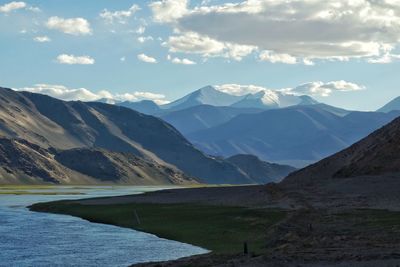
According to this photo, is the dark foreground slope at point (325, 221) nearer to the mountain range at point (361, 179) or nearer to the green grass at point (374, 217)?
the green grass at point (374, 217)

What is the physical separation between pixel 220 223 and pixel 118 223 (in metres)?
20.7

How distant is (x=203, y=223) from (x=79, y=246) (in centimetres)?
2407

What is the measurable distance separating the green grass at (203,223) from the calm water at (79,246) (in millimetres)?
2866

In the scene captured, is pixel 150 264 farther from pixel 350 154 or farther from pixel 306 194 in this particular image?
pixel 350 154

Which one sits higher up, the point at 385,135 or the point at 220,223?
the point at 385,135

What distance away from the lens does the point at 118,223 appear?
98.2 m

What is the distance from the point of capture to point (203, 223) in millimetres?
87062

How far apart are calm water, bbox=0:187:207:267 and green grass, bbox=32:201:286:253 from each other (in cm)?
287

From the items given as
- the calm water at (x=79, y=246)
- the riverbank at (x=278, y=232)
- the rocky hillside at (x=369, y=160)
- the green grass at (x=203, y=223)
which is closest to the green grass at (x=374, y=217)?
the riverbank at (x=278, y=232)

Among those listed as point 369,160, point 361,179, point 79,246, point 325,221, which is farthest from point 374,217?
point 369,160

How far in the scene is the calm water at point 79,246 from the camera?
57188 millimetres

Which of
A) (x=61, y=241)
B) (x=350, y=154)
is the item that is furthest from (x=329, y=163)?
(x=61, y=241)

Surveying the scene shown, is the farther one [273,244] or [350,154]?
[350,154]

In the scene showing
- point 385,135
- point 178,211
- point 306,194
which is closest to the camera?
point 178,211
